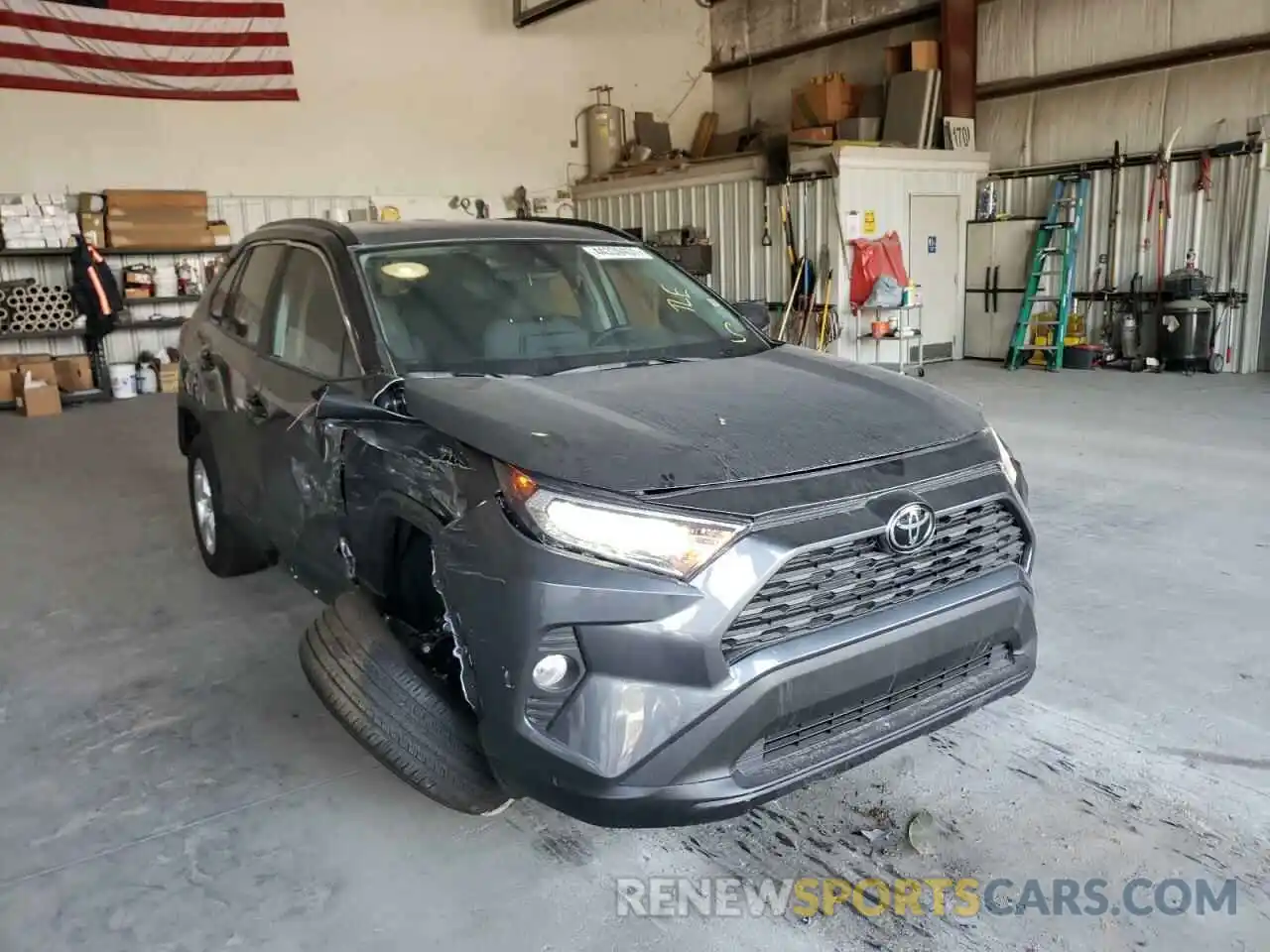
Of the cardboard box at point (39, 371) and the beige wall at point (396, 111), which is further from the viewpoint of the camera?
the beige wall at point (396, 111)

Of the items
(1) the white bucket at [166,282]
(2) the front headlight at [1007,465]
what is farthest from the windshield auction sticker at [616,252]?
(1) the white bucket at [166,282]

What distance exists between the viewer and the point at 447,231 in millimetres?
3113

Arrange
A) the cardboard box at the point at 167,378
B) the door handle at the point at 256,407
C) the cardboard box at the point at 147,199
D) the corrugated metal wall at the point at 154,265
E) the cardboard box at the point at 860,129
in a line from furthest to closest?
1. the cardboard box at the point at 860,129
2. the cardboard box at the point at 167,378
3. the corrugated metal wall at the point at 154,265
4. the cardboard box at the point at 147,199
5. the door handle at the point at 256,407

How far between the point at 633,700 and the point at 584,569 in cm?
26

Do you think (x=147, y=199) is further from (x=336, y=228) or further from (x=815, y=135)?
(x=336, y=228)

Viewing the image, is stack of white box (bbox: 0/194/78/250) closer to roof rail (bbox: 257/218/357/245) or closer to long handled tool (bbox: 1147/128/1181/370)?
roof rail (bbox: 257/218/357/245)

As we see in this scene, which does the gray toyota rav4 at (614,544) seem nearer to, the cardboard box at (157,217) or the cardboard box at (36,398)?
the cardboard box at (36,398)

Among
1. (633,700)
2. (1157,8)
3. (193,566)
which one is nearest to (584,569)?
(633,700)

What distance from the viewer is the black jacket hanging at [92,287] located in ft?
33.7

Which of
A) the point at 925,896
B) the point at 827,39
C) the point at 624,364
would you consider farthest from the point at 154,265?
the point at 925,896

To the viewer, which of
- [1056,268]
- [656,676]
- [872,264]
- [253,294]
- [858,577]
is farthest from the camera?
[1056,268]

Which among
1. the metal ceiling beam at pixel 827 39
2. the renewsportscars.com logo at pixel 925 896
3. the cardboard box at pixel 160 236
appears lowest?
the renewsportscars.com logo at pixel 925 896

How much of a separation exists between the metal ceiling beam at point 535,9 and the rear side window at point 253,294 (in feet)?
33.3

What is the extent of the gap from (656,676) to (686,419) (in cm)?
62
